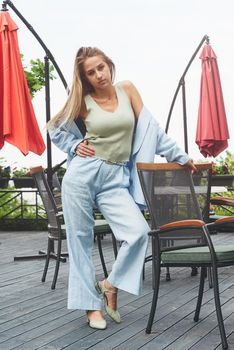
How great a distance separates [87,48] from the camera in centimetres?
343

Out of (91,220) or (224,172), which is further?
(224,172)

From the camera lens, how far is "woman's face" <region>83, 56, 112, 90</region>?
3.39m

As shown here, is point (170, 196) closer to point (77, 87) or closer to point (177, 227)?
point (177, 227)

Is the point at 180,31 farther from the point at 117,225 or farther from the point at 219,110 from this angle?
the point at 117,225

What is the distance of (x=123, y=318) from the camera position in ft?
12.0

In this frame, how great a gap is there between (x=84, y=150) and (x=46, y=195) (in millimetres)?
1667

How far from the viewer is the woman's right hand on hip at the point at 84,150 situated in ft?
11.1

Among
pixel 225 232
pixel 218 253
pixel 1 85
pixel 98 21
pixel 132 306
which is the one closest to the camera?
pixel 218 253

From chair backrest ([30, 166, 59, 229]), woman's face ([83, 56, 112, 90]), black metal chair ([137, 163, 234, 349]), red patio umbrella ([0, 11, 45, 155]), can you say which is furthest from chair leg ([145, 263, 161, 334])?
red patio umbrella ([0, 11, 45, 155])

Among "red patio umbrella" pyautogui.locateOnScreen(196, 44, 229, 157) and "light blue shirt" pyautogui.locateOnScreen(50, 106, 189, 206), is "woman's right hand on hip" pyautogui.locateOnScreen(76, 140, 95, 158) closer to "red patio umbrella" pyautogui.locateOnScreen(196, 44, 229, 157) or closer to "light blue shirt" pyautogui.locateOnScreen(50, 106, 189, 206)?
"light blue shirt" pyautogui.locateOnScreen(50, 106, 189, 206)

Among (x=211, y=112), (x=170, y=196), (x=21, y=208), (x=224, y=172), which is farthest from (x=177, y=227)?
(x=224, y=172)

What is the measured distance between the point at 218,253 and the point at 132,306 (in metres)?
1.08

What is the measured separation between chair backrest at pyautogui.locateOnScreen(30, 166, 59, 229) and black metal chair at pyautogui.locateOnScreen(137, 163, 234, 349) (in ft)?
5.18

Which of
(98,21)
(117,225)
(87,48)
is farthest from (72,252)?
(98,21)
